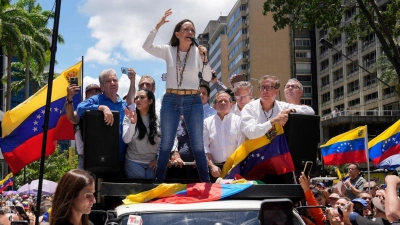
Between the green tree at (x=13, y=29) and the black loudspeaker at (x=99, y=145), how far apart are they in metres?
35.9

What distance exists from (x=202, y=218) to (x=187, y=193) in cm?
55

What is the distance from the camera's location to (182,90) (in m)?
A: 6.47

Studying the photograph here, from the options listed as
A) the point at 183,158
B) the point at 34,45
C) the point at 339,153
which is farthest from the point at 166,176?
the point at 34,45

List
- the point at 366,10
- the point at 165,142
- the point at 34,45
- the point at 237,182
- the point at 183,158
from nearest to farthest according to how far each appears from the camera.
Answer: the point at 237,182
the point at 165,142
the point at 183,158
the point at 366,10
the point at 34,45

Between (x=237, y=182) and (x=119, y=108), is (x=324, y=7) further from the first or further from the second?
(x=237, y=182)

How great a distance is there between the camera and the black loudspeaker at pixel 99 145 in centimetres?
631

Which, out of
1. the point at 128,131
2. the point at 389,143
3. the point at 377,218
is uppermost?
the point at 128,131

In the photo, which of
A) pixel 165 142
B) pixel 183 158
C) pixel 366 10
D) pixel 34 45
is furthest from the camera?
pixel 34 45

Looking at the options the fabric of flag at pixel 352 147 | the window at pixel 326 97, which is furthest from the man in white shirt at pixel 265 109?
the window at pixel 326 97

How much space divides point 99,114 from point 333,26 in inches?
533

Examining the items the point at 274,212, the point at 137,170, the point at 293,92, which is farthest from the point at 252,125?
the point at 274,212

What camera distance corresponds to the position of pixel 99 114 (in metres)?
6.39

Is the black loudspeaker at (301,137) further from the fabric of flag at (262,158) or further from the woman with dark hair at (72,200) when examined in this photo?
the woman with dark hair at (72,200)

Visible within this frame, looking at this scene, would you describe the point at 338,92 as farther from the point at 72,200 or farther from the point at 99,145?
the point at 72,200
